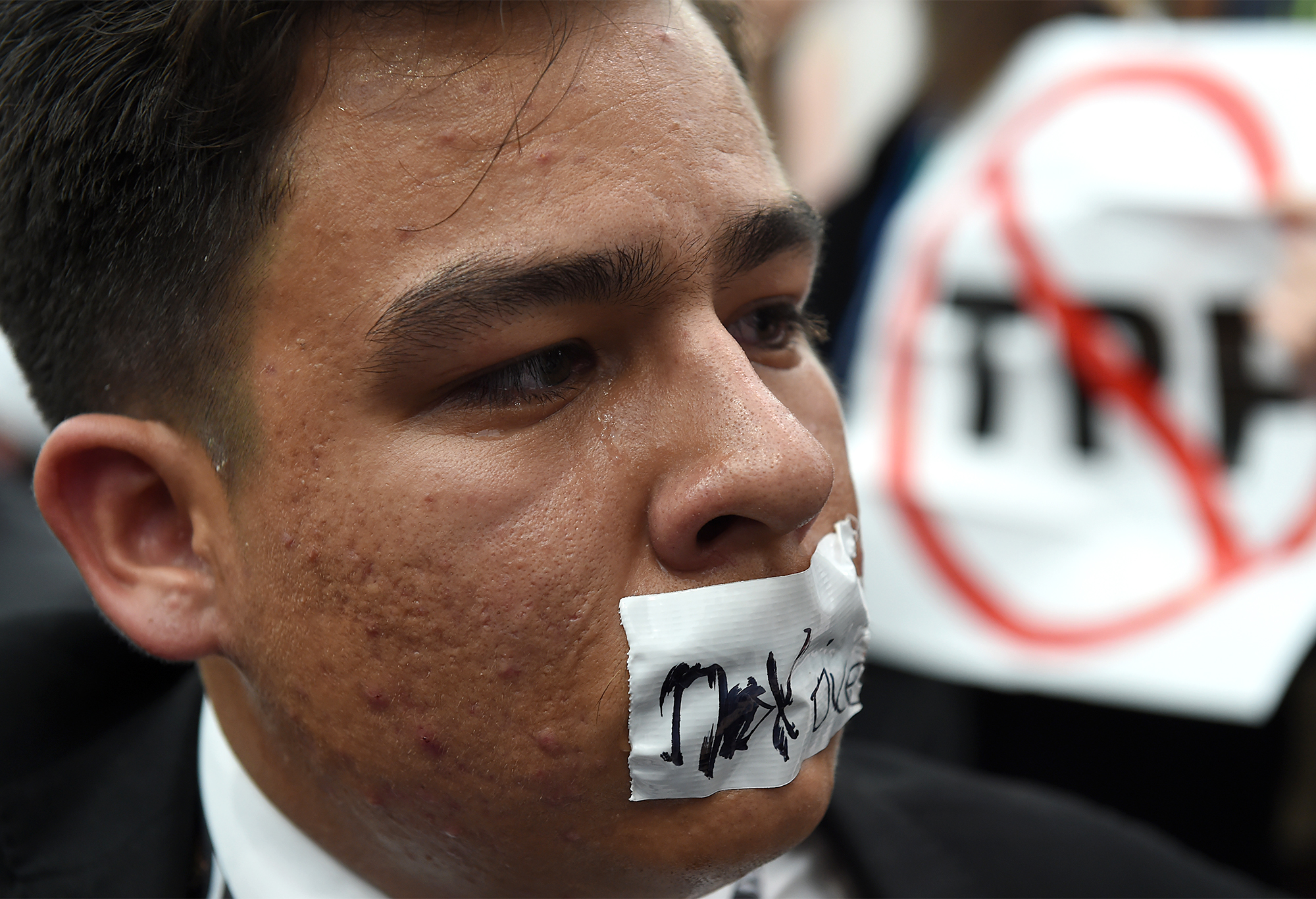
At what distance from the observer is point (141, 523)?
1515mm

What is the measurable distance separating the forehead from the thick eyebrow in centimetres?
2

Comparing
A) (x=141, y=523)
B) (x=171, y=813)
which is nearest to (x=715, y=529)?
(x=141, y=523)

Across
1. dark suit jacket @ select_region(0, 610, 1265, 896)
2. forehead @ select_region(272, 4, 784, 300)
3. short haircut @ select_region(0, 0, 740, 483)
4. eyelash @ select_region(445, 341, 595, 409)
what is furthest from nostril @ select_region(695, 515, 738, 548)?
dark suit jacket @ select_region(0, 610, 1265, 896)

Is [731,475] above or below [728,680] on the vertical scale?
above

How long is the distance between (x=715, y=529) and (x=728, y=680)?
0.17 meters

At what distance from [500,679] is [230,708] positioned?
1.81 feet

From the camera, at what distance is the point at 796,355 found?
5.39ft

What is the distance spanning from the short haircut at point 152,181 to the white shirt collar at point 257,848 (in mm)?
515

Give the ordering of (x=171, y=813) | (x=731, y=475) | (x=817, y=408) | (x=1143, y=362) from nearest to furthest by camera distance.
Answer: (x=731, y=475) → (x=817, y=408) → (x=171, y=813) → (x=1143, y=362)

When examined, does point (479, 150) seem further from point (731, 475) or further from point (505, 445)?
point (731, 475)

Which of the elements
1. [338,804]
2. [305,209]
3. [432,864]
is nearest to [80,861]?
[338,804]

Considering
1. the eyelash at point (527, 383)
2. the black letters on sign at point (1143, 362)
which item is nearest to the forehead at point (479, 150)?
the eyelash at point (527, 383)

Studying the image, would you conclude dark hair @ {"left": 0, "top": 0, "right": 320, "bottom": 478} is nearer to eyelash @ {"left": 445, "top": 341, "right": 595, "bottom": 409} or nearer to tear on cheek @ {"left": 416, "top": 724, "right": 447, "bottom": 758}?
eyelash @ {"left": 445, "top": 341, "right": 595, "bottom": 409}

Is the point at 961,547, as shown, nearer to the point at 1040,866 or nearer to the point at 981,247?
the point at 981,247
